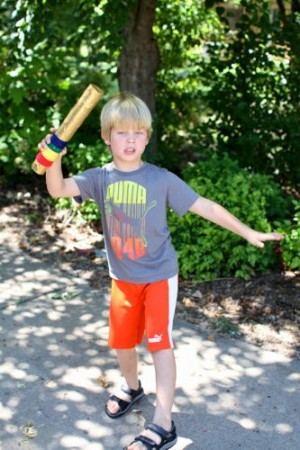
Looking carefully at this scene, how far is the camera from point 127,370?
321cm

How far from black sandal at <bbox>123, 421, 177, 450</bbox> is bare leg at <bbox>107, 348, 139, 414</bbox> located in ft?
1.05

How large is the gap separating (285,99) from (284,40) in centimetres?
54

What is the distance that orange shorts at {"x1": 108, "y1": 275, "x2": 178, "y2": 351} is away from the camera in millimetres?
2928

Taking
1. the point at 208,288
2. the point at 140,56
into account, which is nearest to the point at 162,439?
the point at 208,288

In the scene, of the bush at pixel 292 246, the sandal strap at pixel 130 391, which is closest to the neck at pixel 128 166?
the sandal strap at pixel 130 391

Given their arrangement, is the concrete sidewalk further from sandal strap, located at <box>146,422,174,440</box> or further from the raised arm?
the raised arm

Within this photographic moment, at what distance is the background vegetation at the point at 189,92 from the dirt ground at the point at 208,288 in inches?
6.9

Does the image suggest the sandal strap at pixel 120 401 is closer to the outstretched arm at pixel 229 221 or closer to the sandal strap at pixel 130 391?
the sandal strap at pixel 130 391

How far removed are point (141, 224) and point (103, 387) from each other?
3.45ft

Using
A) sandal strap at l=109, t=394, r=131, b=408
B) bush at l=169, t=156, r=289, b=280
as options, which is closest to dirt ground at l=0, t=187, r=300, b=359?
bush at l=169, t=156, r=289, b=280

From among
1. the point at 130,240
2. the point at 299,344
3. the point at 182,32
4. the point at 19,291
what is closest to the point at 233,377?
the point at 299,344

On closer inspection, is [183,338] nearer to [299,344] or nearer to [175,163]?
[299,344]

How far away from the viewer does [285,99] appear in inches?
240

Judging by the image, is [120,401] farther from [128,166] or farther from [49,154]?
[49,154]
